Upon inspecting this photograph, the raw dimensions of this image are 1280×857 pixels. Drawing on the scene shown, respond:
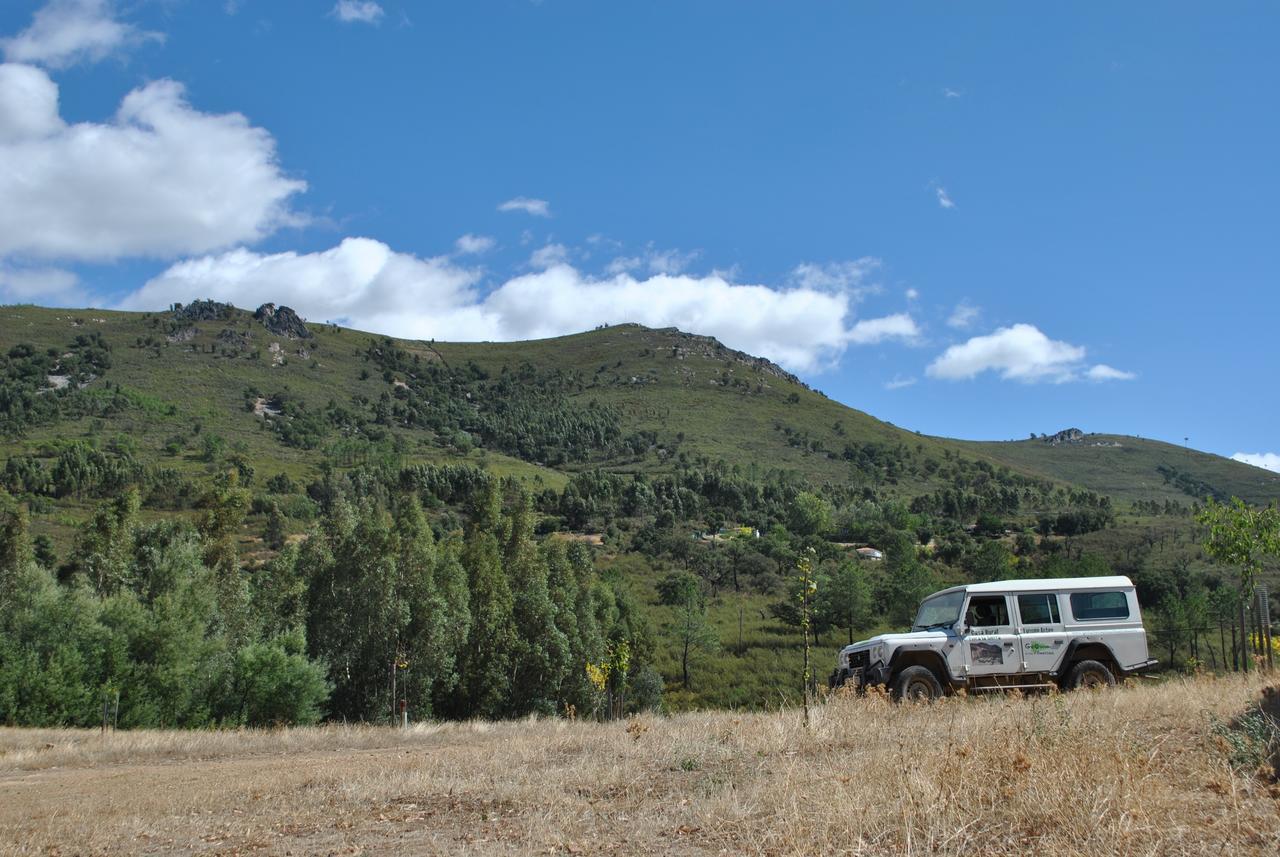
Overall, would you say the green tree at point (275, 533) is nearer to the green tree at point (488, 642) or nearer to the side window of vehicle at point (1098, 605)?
the green tree at point (488, 642)

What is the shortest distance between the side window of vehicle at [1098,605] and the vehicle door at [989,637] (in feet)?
4.46

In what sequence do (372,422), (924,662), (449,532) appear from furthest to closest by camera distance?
(372,422), (449,532), (924,662)

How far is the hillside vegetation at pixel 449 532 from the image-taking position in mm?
36000

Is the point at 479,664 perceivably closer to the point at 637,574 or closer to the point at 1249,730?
the point at 1249,730

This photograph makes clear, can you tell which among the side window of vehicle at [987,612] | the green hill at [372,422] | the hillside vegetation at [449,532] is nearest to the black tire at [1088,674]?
the side window of vehicle at [987,612]

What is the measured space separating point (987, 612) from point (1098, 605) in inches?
82.3

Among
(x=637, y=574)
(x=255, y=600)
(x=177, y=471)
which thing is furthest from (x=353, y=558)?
(x=177, y=471)

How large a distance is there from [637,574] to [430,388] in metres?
115

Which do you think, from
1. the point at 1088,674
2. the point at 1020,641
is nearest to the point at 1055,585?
the point at 1020,641

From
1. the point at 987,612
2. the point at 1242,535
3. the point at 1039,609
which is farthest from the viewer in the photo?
the point at 1242,535

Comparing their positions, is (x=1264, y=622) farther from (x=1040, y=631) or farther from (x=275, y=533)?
(x=275, y=533)

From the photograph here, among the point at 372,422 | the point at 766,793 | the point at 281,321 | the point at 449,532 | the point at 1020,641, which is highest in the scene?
the point at 281,321

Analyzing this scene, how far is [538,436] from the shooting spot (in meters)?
170

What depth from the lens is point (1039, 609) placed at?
14914 millimetres
